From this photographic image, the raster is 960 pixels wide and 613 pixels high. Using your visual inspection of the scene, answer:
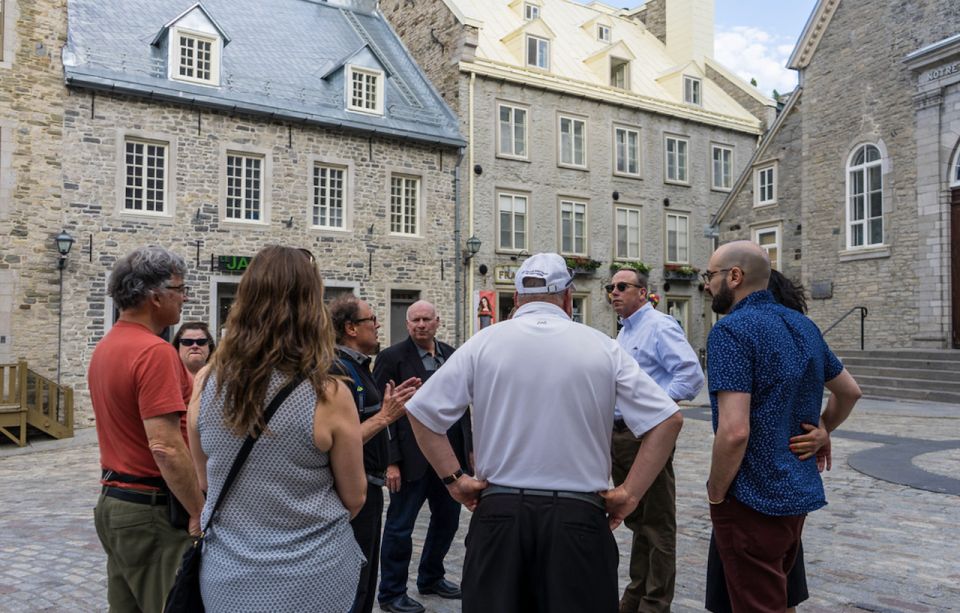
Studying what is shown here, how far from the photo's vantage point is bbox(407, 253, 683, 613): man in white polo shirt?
8.73 ft

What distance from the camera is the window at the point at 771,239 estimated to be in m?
23.7

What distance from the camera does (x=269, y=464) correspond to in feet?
8.08

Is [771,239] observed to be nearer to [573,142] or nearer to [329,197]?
[573,142]

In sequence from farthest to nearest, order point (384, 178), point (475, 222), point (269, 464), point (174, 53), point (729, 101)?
point (729, 101) < point (475, 222) < point (384, 178) < point (174, 53) < point (269, 464)

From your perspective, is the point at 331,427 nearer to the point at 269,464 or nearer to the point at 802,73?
the point at 269,464

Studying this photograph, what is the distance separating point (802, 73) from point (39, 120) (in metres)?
19.8

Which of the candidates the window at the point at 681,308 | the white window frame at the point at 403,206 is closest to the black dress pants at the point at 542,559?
the white window frame at the point at 403,206

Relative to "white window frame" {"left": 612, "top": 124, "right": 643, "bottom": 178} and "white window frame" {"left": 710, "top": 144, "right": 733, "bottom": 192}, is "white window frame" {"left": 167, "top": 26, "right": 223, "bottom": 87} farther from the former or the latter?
"white window frame" {"left": 710, "top": 144, "right": 733, "bottom": 192}

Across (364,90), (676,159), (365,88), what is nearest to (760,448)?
(364,90)

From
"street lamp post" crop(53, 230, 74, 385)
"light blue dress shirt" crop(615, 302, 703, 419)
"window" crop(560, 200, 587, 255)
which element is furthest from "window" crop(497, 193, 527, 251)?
"light blue dress shirt" crop(615, 302, 703, 419)

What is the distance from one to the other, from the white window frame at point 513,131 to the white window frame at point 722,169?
798 cm

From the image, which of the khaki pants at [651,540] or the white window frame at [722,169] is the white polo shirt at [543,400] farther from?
the white window frame at [722,169]

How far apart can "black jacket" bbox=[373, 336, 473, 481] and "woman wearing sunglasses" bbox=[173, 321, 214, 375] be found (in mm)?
1079

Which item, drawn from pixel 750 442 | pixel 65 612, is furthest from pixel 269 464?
pixel 65 612
